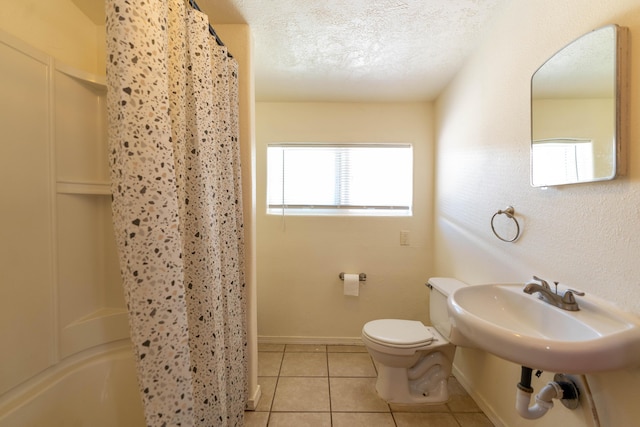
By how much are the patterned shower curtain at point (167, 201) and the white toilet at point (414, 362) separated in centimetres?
93

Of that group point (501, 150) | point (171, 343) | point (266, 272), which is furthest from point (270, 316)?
point (501, 150)

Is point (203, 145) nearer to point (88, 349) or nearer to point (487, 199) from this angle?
point (88, 349)

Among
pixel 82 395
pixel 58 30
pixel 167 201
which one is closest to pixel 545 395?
pixel 167 201

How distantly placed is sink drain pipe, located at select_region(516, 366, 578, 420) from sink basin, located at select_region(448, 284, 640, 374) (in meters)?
0.19

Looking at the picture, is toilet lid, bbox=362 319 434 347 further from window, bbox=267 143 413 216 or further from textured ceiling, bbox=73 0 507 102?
textured ceiling, bbox=73 0 507 102

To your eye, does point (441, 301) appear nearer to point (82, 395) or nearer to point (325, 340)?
point (325, 340)

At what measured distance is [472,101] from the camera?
1.61m

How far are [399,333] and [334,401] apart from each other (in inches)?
24.0

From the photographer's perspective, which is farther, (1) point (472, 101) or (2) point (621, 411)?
(1) point (472, 101)

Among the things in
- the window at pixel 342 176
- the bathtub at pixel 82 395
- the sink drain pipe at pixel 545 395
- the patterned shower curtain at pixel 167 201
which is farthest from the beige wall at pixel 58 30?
the sink drain pipe at pixel 545 395

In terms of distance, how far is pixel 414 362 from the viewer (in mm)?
1509

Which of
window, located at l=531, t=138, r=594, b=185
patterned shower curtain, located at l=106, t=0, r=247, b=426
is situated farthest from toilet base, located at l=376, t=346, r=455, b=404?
window, located at l=531, t=138, r=594, b=185

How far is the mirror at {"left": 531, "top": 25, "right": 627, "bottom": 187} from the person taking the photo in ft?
2.53

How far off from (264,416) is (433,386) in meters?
1.09
